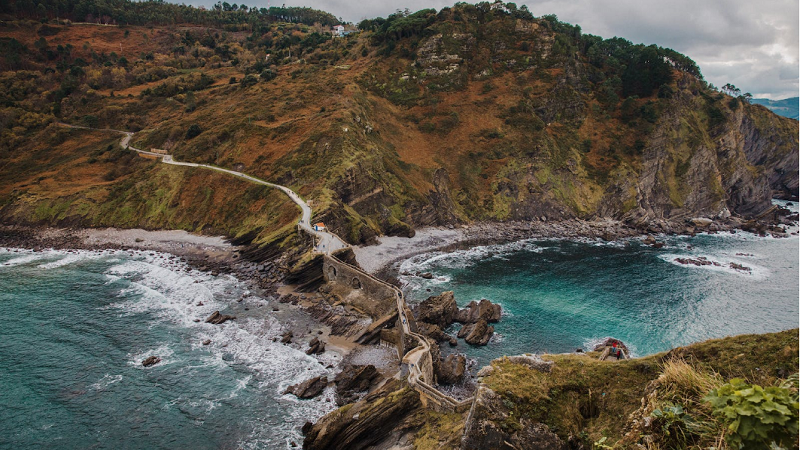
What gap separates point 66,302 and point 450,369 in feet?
171

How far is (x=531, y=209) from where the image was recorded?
108 meters

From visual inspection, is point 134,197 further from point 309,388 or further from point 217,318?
point 309,388

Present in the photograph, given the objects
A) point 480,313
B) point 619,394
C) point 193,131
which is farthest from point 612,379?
point 193,131

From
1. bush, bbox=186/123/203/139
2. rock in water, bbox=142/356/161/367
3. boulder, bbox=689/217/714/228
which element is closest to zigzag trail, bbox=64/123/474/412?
bush, bbox=186/123/203/139

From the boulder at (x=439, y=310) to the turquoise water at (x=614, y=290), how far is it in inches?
78.1

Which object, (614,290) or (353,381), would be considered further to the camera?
(614,290)

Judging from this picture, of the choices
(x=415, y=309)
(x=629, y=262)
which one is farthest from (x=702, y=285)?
(x=415, y=309)

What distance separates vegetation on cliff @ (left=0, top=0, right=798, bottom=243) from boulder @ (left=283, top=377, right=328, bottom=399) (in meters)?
39.7

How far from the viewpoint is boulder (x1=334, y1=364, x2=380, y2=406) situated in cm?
3825

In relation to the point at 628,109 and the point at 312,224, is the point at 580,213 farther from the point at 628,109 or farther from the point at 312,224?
the point at 312,224

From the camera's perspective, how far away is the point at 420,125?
122 m

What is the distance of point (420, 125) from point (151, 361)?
9567cm

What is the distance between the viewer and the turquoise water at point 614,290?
53188 mm

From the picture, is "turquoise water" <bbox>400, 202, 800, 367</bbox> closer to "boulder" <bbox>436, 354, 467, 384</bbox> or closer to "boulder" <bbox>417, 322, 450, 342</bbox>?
"boulder" <bbox>417, 322, 450, 342</bbox>
